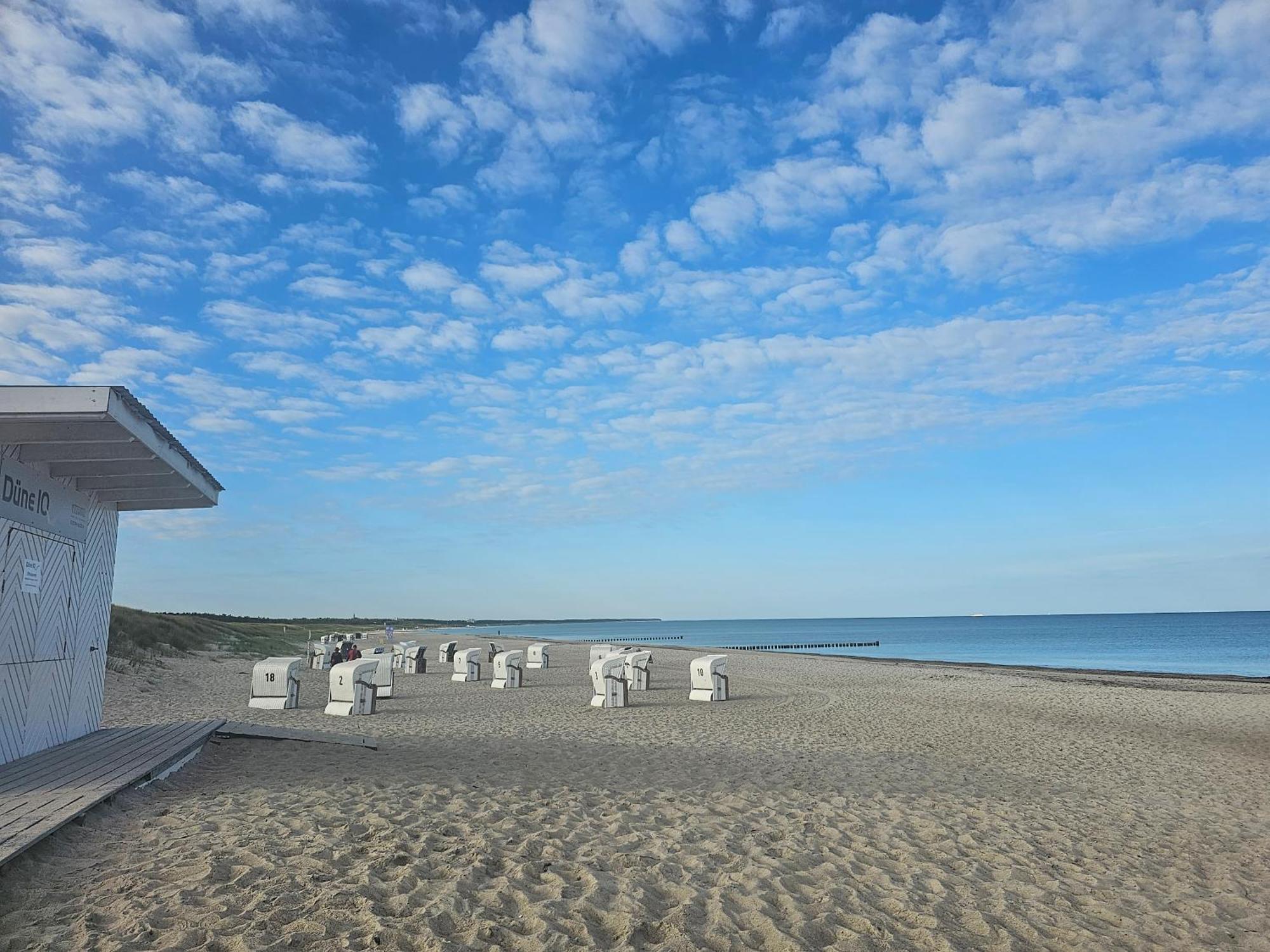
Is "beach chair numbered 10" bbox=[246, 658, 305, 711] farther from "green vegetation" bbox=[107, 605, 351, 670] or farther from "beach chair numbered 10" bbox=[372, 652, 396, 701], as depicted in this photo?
"green vegetation" bbox=[107, 605, 351, 670]

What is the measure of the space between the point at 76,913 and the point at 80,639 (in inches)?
202

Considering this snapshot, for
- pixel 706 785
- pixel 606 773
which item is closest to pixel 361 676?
pixel 606 773

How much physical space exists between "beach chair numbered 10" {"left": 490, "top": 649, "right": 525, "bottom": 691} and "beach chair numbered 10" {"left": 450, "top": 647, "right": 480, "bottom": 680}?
1787 millimetres

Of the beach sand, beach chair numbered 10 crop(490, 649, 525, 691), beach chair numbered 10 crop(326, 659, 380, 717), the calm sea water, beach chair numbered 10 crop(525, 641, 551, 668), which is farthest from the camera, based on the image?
the calm sea water

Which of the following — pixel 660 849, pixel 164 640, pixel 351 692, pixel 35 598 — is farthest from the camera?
pixel 164 640

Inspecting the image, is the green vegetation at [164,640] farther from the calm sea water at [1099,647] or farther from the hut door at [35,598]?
the calm sea water at [1099,647]

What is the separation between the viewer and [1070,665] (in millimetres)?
42656

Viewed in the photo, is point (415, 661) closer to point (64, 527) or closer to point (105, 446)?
point (64, 527)

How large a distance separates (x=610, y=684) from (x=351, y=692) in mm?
4580

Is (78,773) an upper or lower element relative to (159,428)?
lower

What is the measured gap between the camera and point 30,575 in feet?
23.6

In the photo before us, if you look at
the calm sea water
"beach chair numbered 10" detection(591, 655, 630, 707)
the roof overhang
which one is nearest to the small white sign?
the roof overhang

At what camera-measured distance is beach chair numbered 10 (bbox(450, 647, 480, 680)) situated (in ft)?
73.5

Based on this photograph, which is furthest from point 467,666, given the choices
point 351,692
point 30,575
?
point 30,575
